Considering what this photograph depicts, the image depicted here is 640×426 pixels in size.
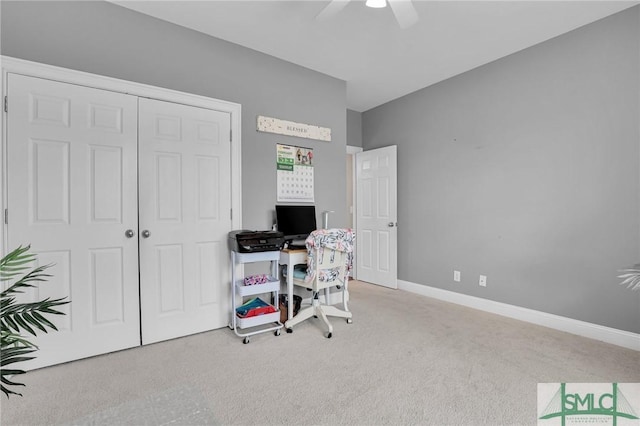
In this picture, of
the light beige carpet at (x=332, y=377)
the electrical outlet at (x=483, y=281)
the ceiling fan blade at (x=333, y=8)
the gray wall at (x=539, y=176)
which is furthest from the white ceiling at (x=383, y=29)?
the light beige carpet at (x=332, y=377)

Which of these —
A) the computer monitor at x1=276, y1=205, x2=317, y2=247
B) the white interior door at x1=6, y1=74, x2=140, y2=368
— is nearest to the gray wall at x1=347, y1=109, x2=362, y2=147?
the computer monitor at x1=276, y1=205, x2=317, y2=247

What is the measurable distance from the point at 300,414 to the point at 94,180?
2189mm

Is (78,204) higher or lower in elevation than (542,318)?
higher

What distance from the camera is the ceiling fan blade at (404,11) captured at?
6.54ft

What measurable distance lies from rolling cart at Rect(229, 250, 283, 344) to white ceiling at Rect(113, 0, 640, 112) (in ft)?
6.48

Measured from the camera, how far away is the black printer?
8.80 ft

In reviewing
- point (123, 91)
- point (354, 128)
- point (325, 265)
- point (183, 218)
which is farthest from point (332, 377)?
point (354, 128)

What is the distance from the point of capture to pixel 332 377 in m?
2.07

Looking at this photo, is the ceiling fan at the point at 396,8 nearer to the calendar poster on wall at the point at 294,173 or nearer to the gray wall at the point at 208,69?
the gray wall at the point at 208,69

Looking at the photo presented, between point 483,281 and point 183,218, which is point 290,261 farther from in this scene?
point 483,281

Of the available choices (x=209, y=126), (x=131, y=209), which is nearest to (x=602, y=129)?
(x=209, y=126)

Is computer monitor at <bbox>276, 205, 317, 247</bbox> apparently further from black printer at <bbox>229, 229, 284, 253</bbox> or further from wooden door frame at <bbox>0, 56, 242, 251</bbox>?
wooden door frame at <bbox>0, 56, 242, 251</bbox>

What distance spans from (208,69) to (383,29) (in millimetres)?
1624

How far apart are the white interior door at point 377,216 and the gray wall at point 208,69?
0.88 metres
